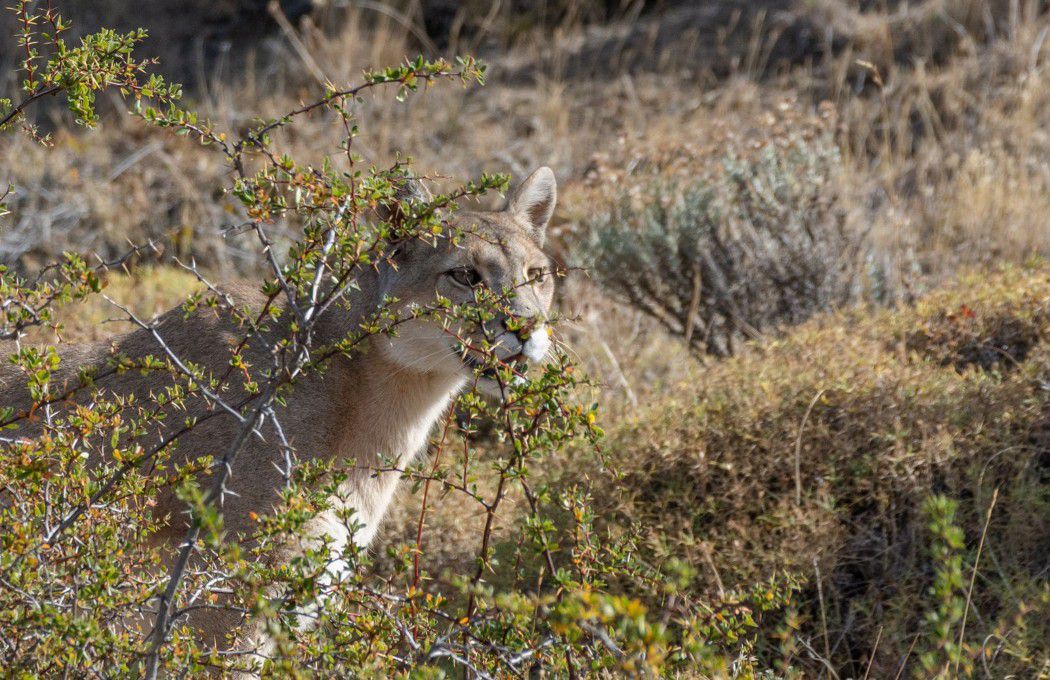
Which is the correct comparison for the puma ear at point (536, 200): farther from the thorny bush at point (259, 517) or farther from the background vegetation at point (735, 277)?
the thorny bush at point (259, 517)

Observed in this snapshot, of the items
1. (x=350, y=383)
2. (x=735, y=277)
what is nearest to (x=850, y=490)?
(x=350, y=383)

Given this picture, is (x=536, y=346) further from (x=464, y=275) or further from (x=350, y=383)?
(x=350, y=383)

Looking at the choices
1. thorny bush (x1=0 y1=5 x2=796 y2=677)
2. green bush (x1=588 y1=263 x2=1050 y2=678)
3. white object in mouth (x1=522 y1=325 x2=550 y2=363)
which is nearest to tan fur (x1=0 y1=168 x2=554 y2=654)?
white object in mouth (x1=522 y1=325 x2=550 y2=363)

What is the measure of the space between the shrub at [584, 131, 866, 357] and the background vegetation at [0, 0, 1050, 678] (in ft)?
0.08

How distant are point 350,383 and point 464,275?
1.94 feet

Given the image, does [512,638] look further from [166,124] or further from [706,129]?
[706,129]

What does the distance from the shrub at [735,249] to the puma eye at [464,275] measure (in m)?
2.52

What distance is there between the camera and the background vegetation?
13.4 ft

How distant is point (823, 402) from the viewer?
4738 millimetres

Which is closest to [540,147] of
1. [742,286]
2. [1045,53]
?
[742,286]

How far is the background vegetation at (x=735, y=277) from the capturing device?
4.09 metres

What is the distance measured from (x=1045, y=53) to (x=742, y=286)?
16.7 ft

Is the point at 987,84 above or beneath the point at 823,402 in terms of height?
beneath

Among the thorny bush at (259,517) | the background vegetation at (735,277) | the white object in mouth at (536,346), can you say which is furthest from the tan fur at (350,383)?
Answer: the thorny bush at (259,517)
